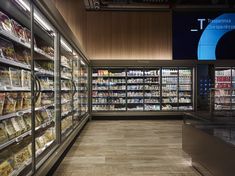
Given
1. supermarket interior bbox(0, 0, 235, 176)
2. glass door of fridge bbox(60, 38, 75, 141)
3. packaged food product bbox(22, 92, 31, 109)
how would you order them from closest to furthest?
supermarket interior bbox(0, 0, 235, 176)
packaged food product bbox(22, 92, 31, 109)
glass door of fridge bbox(60, 38, 75, 141)

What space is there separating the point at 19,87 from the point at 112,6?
22.7ft

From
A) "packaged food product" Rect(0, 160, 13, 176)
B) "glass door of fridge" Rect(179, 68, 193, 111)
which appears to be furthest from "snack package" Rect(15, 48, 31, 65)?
"glass door of fridge" Rect(179, 68, 193, 111)

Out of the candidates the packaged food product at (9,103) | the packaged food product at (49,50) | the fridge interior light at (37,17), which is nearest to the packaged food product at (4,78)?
the packaged food product at (9,103)

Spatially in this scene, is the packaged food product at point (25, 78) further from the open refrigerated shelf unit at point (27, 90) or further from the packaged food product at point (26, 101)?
the packaged food product at point (26, 101)

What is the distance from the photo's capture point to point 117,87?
29.6 ft

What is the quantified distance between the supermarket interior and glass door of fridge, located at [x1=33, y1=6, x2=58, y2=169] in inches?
0.8

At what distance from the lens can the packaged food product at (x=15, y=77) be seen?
8.10 ft

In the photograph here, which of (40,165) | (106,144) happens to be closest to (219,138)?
(40,165)

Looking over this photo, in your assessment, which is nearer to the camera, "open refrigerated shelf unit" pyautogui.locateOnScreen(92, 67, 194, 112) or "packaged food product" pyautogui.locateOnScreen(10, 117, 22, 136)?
"packaged food product" pyautogui.locateOnScreen(10, 117, 22, 136)

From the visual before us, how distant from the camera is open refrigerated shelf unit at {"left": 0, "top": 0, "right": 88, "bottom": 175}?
2336 millimetres

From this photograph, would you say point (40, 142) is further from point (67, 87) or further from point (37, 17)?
point (67, 87)

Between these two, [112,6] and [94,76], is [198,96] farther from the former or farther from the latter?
[112,6]

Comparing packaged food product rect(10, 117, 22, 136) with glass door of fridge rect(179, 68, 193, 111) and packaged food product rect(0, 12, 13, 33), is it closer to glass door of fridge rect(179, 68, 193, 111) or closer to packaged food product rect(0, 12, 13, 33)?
packaged food product rect(0, 12, 13, 33)

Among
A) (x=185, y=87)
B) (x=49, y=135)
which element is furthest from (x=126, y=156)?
(x=185, y=87)
